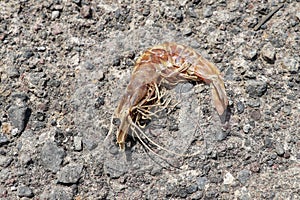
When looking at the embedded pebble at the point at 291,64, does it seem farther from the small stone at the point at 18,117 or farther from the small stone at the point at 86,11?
the small stone at the point at 18,117

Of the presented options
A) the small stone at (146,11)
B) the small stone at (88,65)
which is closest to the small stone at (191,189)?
the small stone at (88,65)

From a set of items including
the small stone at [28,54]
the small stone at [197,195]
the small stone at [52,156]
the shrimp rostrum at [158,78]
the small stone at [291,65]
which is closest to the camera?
the small stone at [197,195]

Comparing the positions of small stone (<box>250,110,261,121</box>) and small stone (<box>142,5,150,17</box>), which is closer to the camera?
small stone (<box>250,110,261,121</box>)

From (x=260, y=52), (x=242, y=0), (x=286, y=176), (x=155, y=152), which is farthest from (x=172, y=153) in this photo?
(x=242, y=0)

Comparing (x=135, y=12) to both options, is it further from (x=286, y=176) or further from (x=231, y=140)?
(x=286, y=176)

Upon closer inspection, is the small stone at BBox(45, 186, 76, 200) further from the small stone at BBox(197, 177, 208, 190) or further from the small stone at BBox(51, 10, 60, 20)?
the small stone at BBox(51, 10, 60, 20)

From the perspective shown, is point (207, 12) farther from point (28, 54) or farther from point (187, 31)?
point (28, 54)

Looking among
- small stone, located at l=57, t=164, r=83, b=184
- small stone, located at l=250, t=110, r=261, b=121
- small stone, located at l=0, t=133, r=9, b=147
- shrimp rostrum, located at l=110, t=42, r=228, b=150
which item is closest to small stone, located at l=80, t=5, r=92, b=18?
shrimp rostrum, located at l=110, t=42, r=228, b=150
